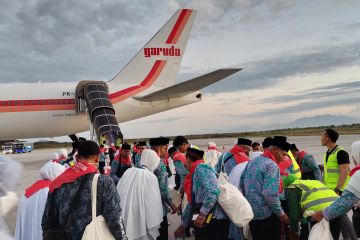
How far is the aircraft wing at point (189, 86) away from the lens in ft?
59.2

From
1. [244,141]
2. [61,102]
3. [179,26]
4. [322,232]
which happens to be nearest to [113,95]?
[61,102]

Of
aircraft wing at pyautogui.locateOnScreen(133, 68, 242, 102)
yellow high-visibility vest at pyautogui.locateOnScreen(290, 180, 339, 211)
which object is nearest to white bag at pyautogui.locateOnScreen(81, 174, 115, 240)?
yellow high-visibility vest at pyautogui.locateOnScreen(290, 180, 339, 211)

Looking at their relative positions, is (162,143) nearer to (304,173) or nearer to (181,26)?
(304,173)

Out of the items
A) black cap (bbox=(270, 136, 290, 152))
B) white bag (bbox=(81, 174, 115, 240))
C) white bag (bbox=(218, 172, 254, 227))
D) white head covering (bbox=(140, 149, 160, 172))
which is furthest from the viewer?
white head covering (bbox=(140, 149, 160, 172))

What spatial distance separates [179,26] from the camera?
23.5m

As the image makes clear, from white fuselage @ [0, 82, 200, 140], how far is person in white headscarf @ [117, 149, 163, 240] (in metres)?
17.2

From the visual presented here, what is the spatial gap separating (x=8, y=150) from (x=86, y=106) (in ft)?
85.7

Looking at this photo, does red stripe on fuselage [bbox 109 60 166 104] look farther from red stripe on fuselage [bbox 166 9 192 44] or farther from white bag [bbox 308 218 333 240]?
white bag [bbox 308 218 333 240]

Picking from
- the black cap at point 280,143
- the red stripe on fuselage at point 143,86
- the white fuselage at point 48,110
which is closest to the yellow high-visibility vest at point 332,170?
the black cap at point 280,143

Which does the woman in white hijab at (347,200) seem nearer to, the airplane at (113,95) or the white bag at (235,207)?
the white bag at (235,207)

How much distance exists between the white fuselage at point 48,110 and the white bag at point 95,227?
61.5 ft

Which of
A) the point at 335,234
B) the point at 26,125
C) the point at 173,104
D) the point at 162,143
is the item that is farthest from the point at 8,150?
the point at 335,234

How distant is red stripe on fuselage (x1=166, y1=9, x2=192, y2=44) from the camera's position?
23297mm

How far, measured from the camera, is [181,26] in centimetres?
2356
